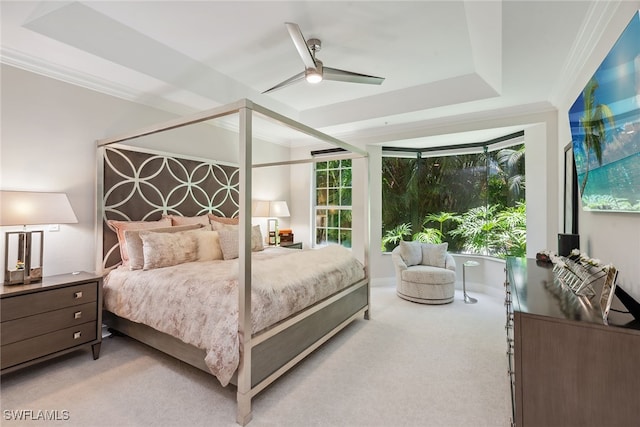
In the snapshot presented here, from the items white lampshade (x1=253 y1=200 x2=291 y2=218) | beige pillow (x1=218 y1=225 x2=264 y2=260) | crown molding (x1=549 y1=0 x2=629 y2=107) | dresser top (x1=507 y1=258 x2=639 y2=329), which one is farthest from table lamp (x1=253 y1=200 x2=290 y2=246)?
crown molding (x1=549 y1=0 x2=629 y2=107)

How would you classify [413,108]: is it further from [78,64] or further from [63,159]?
[63,159]

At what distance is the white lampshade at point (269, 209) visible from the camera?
5.06 meters

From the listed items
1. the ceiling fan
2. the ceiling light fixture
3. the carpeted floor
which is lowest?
the carpeted floor

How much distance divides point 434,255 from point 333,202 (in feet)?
6.67

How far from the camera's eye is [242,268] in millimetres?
1879

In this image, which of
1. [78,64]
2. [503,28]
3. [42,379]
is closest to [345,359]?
[42,379]

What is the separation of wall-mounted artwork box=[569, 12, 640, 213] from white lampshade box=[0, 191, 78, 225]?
3.85 metres

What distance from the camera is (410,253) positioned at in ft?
14.9

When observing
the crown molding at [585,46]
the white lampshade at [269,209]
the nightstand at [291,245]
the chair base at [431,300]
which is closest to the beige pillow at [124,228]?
the white lampshade at [269,209]

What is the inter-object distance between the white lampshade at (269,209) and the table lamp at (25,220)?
2.72 metres

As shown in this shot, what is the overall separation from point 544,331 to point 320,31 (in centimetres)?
271

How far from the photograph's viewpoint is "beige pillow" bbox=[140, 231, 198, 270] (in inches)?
109

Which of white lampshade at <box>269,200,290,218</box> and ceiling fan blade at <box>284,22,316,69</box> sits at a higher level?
ceiling fan blade at <box>284,22,316,69</box>

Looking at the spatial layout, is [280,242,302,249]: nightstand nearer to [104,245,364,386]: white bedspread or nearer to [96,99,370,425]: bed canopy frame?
[104,245,364,386]: white bedspread
